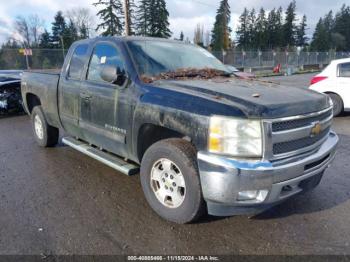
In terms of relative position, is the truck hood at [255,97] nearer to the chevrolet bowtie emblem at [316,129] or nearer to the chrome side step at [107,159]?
the chevrolet bowtie emblem at [316,129]

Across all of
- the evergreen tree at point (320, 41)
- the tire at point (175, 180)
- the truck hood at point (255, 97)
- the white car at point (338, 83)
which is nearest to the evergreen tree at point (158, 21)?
the white car at point (338, 83)

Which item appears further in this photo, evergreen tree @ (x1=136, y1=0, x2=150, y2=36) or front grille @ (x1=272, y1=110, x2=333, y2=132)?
evergreen tree @ (x1=136, y1=0, x2=150, y2=36)

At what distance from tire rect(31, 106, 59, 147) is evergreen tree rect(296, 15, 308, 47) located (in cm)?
9665

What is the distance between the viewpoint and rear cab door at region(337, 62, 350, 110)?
8.84 m

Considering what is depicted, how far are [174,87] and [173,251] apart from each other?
5.34 feet

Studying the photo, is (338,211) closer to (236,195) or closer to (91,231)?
Answer: (236,195)

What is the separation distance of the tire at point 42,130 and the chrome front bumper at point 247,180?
4040 mm

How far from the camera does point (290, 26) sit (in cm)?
8838

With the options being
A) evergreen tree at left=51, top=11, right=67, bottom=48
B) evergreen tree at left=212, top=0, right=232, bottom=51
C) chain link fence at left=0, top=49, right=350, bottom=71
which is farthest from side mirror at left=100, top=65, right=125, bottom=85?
evergreen tree at left=212, top=0, right=232, bottom=51

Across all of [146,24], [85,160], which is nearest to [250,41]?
[146,24]

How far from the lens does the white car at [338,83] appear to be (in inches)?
349

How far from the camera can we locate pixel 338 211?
3.65 metres

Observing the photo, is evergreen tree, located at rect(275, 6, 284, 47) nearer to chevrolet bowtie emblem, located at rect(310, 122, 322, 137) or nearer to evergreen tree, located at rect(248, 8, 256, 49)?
evergreen tree, located at rect(248, 8, 256, 49)

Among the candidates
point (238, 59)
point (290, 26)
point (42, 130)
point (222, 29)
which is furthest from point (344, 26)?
point (42, 130)
